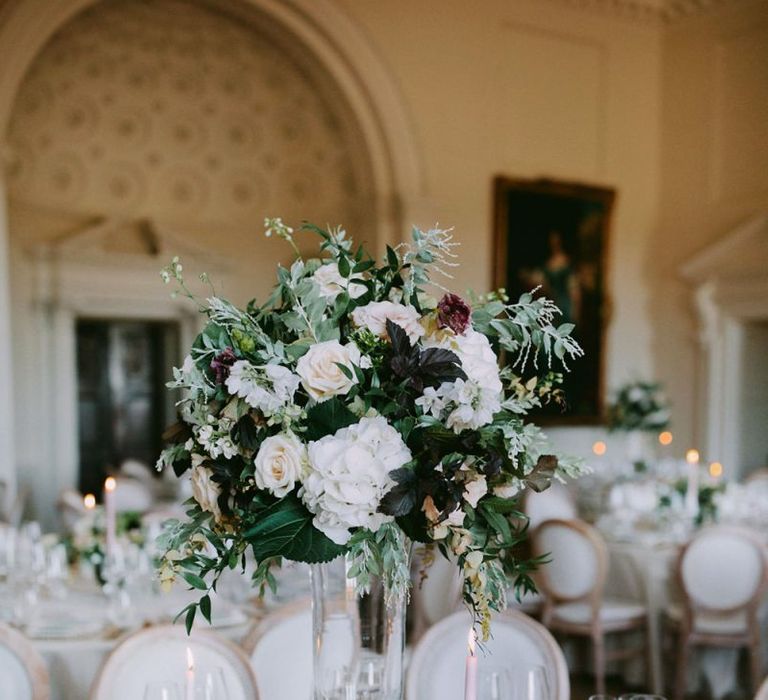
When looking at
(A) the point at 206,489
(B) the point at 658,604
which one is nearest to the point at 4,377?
(B) the point at 658,604

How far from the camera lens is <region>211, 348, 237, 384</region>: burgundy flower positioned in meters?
1.51

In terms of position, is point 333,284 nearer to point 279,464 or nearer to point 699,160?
point 279,464

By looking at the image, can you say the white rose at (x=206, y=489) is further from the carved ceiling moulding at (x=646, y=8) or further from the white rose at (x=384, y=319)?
the carved ceiling moulding at (x=646, y=8)

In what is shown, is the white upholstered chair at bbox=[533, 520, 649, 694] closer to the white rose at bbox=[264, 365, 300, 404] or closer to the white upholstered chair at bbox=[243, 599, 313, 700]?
the white upholstered chair at bbox=[243, 599, 313, 700]

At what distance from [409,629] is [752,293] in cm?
460

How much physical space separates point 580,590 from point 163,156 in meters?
5.57

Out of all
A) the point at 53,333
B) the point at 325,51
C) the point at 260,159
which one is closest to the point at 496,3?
the point at 325,51

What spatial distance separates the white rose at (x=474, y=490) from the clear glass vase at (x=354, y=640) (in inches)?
9.2

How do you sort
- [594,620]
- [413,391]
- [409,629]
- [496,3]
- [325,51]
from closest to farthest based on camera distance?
[413,391], [594,620], [409,629], [325,51], [496,3]

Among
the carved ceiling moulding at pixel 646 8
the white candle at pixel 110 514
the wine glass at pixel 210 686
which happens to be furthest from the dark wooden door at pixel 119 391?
the wine glass at pixel 210 686

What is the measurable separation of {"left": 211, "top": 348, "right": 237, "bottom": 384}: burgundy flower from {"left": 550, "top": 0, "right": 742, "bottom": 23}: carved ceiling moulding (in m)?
8.01

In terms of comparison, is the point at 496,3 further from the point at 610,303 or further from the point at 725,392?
the point at 725,392

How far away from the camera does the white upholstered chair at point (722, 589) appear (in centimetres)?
439

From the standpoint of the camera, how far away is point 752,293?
304 inches
